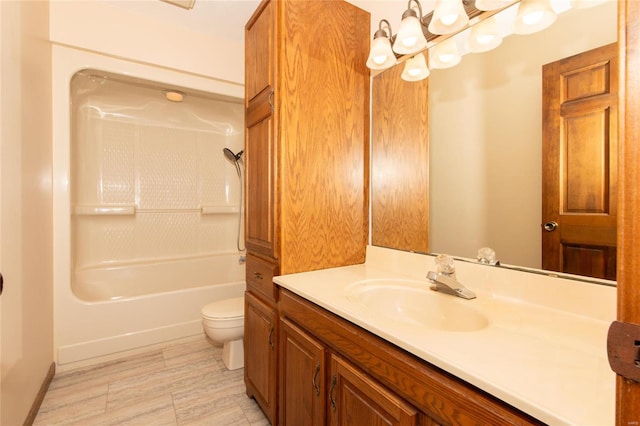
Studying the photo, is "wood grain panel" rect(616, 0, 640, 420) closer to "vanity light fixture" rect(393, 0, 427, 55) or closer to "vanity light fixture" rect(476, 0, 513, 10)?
"vanity light fixture" rect(476, 0, 513, 10)

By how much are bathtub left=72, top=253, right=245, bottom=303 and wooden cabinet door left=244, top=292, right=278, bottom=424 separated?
1.10 m

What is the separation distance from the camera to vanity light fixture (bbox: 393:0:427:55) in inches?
47.3

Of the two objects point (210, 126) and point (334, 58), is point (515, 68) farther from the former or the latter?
point (210, 126)

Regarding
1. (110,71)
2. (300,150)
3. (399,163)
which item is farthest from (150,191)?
(399,163)

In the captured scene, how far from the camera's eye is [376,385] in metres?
0.80

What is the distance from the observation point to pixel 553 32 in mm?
943

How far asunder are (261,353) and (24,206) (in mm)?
1423

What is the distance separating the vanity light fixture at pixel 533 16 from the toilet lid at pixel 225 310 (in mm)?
2088

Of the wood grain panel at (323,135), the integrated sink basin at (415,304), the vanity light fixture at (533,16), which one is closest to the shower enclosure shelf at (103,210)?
the wood grain panel at (323,135)

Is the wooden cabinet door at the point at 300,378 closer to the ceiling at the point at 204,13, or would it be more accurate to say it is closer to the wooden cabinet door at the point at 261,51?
the wooden cabinet door at the point at 261,51

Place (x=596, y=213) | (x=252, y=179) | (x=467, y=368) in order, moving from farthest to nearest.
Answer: (x=252, y=179) → (x=596, y=213) → (x=467, y=368)

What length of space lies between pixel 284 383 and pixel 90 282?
240 cm

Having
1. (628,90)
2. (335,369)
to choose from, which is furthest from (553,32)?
(335,369)

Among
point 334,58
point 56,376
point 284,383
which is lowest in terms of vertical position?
point 56,376
